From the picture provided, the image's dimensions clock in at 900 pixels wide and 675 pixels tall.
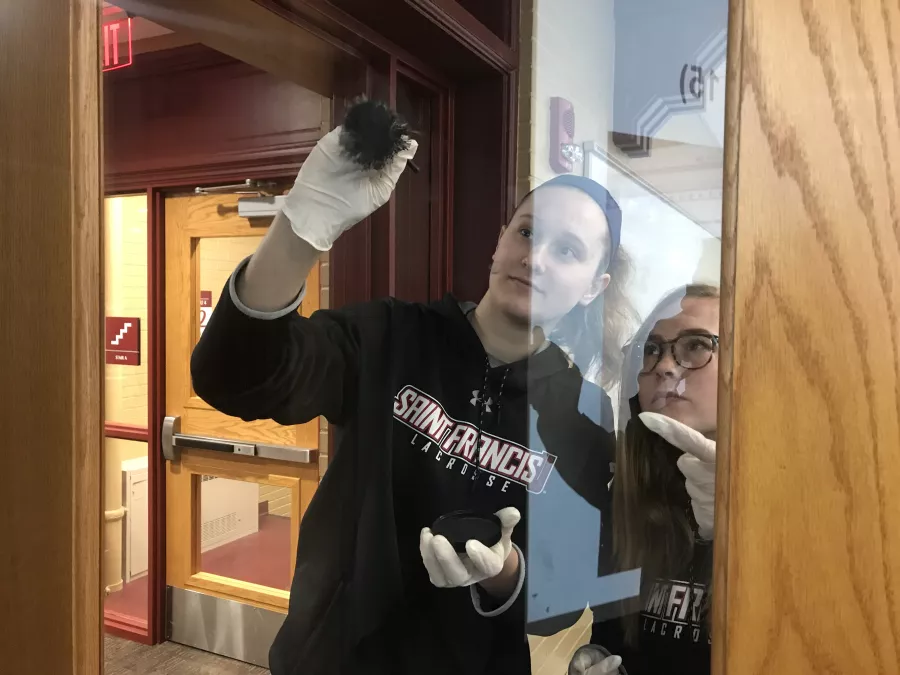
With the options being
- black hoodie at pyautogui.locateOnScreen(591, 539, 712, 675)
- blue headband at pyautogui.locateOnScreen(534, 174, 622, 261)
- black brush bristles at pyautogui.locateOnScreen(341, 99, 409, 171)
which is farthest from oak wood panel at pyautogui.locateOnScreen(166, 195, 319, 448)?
black hoodie at pyautogui.locateOnScreen(591, 539, 712, 675)

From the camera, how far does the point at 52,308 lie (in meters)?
0.62

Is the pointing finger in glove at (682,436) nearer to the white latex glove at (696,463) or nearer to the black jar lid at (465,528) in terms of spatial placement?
the white latex glove at (696,463)

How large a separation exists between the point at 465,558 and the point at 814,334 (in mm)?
429

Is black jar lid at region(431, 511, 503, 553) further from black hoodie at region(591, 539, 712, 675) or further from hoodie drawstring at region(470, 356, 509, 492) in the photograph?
black hoodie at region(591, 539, 712, 675)

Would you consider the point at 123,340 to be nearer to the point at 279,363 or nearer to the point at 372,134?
the point at 279,363

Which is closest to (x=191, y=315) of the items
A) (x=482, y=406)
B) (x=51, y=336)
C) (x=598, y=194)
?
(x=51, y=336)

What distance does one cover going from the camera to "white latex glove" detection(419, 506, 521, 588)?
2.32 ft

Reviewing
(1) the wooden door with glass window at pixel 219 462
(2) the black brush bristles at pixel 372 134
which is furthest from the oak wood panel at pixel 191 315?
(2) the black brush bristles at pixel 372 134

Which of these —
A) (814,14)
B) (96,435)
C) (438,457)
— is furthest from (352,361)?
(814,14)

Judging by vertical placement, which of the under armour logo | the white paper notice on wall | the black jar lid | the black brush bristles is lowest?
A: the black jar lid

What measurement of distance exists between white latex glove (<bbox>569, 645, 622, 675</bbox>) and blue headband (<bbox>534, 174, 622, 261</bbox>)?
1.52 feet

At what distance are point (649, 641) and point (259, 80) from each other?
2.53 feet

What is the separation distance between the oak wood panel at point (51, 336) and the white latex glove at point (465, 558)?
13.5 inches

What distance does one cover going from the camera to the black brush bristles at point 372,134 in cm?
66
